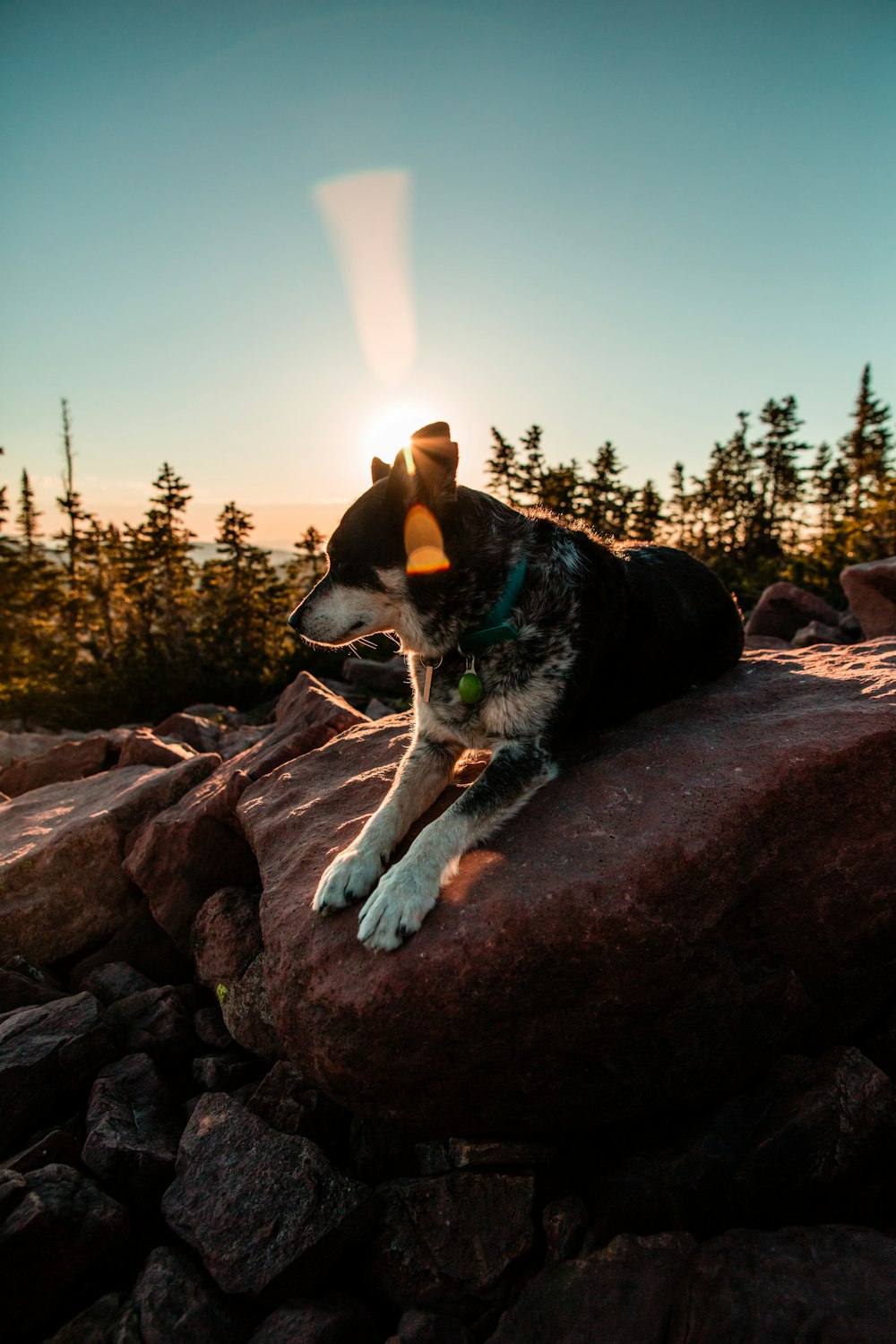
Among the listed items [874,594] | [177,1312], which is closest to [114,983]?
[177,1312]

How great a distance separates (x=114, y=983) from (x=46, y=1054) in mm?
1037

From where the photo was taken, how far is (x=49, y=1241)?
3.06 metres

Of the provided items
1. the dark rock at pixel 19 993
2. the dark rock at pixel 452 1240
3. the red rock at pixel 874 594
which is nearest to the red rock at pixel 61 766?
the red rock at pixel 874 594

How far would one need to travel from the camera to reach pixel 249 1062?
13.7 feet

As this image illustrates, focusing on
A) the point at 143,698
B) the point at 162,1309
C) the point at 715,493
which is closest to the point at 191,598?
the point at 143,698

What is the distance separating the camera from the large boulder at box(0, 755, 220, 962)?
5215mm

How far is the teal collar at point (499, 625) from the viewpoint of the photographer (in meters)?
4.18

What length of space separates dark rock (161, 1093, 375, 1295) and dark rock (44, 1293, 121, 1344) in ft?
1.07

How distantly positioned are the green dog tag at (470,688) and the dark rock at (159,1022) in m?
2.61

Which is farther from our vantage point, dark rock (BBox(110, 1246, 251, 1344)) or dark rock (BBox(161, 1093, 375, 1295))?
dark rock (BBox(161, 1093, 375, 1295))

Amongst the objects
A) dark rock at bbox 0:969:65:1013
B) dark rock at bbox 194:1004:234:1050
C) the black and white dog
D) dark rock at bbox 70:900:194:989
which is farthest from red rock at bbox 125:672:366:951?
the black and white dog

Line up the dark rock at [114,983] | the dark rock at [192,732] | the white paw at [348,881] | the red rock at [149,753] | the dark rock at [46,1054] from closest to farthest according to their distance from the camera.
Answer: the white paw at [348,881] < the dark rock at [46,1054] < the dark rock at [114,983] < the red rock at [149,753] < the dark rock at [192,732]

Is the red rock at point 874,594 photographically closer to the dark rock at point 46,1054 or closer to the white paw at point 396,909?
the dark rock at point 46,1054

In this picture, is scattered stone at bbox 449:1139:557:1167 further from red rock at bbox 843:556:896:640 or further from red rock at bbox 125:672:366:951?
red rock at bbox 843:556:896:640
